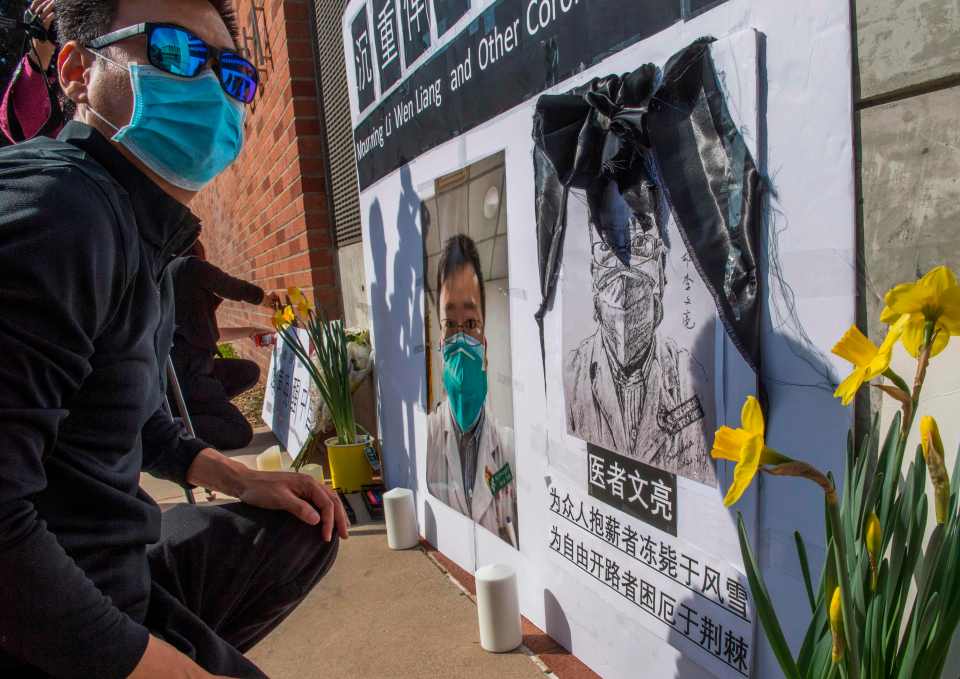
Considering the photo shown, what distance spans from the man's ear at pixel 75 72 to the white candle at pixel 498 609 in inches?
64.0

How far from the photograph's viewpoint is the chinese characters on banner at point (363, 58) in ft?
9.90

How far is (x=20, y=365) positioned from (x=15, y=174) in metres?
0.29

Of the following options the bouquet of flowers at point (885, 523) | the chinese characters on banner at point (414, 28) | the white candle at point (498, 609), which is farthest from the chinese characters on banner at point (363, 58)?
the bouquet of flowers at point (885, 523)

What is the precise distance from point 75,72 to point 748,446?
143cm

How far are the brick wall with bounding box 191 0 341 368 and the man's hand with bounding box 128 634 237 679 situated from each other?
3.43 meters

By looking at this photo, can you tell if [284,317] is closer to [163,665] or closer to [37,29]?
[37,29]

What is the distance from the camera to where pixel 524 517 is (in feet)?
7.22

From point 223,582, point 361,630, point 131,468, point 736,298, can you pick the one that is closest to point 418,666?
point 361,630

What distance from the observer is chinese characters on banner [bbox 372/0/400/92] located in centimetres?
271

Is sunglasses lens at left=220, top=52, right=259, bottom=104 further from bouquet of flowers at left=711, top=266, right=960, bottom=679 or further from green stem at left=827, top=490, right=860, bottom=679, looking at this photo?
green stem at left=827, top=490, right=860, bottom=679

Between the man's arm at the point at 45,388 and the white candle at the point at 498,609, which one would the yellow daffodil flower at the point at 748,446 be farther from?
the white candle at the point at 498,609

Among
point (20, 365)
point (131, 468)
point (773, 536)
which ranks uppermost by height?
point (20, 365)

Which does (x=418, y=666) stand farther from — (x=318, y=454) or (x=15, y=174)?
(x=318, y=454)

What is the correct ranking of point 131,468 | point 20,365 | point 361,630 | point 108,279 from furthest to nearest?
point 361,630
point 131,468
point 108,279
point 20,365
